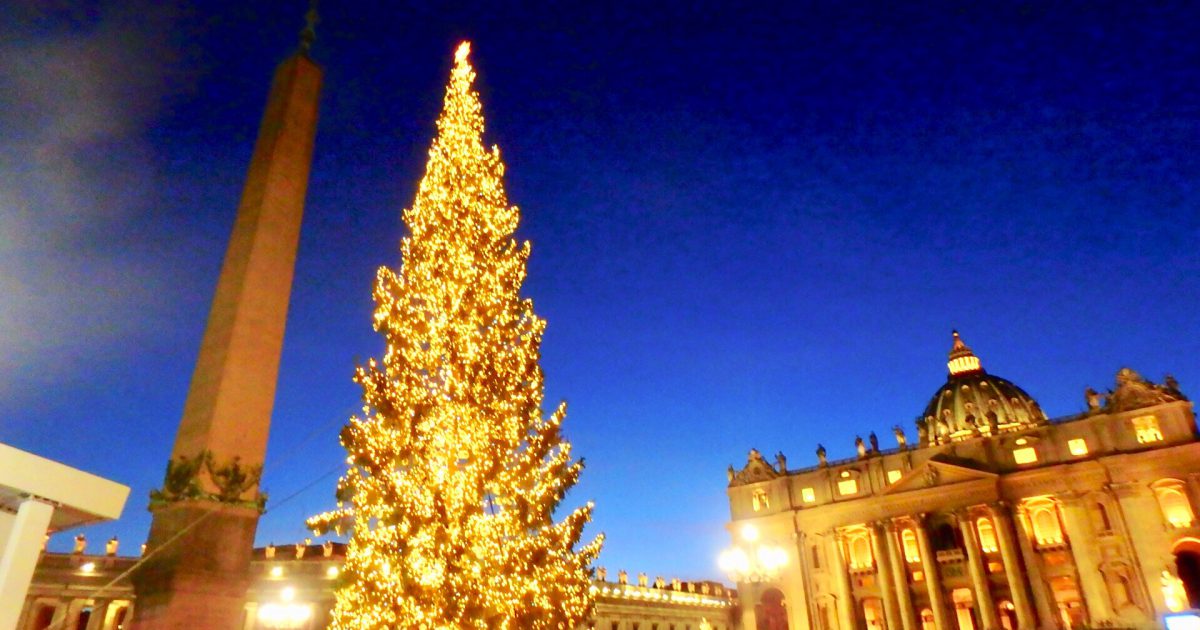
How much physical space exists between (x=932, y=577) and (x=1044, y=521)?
951cm

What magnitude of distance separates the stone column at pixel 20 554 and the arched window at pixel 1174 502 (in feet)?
206

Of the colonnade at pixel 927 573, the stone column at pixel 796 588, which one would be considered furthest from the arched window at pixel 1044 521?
the stone column at pixel 796 588

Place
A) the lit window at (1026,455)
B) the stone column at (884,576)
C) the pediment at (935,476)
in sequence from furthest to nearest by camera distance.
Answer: the lit window at (1026,455) → the pediment at (935,476) → the stone column at (884,576)

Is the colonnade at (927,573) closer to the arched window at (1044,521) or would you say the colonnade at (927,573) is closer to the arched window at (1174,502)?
the arched window at (1044,521)

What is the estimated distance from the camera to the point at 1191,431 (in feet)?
170

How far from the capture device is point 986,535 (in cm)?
5812

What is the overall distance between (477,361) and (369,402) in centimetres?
193

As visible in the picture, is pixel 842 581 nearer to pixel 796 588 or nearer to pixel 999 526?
pixel 796 588

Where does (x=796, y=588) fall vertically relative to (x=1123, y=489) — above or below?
below

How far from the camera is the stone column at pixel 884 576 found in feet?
187

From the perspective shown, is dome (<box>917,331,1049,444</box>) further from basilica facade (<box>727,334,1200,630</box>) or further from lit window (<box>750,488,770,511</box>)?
lit window (<box>750,488,770,511</box>)

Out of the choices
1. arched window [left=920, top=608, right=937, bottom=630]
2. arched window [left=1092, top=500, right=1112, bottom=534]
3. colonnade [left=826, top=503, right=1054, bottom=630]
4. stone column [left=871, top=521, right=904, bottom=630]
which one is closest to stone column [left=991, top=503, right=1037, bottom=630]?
colonnade [left=826, top=503, right=1054, bottom=630]

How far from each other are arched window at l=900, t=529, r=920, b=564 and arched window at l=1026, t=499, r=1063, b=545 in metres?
8.62

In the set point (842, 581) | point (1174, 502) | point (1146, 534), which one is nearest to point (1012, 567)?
point (1146, 534)
